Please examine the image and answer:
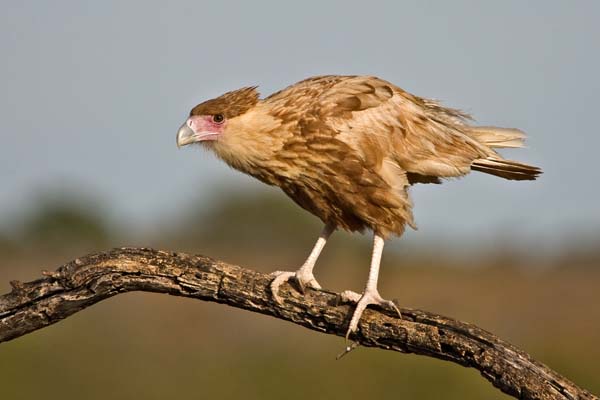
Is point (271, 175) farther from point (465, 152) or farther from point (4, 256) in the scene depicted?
point (4, 256)

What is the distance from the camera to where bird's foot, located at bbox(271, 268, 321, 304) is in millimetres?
8141

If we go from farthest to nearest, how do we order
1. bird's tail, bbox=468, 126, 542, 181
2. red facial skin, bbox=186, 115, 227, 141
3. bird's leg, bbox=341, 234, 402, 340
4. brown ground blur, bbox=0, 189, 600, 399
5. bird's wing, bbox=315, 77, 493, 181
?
brown ground blur, bbox=0, 189, 600, 399 → bird's tail, bbox=468, 126, 542, 181 → bird's wing, bbox=315, 77, 493, 181 → red facial skin, bbox=186, 115, 227, 141 → bird's leg, bbox=341, 234, 402, 340

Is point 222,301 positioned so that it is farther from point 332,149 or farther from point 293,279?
point 332,149

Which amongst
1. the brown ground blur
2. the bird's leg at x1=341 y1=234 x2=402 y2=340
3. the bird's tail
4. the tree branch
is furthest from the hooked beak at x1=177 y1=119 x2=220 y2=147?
the brown ground blur

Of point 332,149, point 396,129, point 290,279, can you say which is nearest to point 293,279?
point 290,279

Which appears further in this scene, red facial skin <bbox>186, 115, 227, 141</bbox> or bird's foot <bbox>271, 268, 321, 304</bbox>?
red facial skin <bbox>186, 115, 227, 141</bbox>

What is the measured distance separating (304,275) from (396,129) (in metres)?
1.36

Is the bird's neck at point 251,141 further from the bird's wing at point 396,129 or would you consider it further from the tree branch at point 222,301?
the tree branch at point 222,301

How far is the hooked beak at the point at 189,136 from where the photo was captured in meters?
8.68

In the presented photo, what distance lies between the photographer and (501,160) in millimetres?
9852

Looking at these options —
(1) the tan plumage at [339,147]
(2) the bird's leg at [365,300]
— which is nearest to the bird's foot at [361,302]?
(2) the bird's leg at [365,300]

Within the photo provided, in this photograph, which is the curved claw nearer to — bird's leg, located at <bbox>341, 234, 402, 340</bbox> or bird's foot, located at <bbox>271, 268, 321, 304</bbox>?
bird's foot, located at <bbox>271, 268, 321, 304</bbox>

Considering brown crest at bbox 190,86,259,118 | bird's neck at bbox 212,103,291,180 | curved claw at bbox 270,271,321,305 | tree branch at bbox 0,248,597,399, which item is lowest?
tree branch at bbox 0,248,597,399

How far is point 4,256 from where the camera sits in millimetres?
34375
